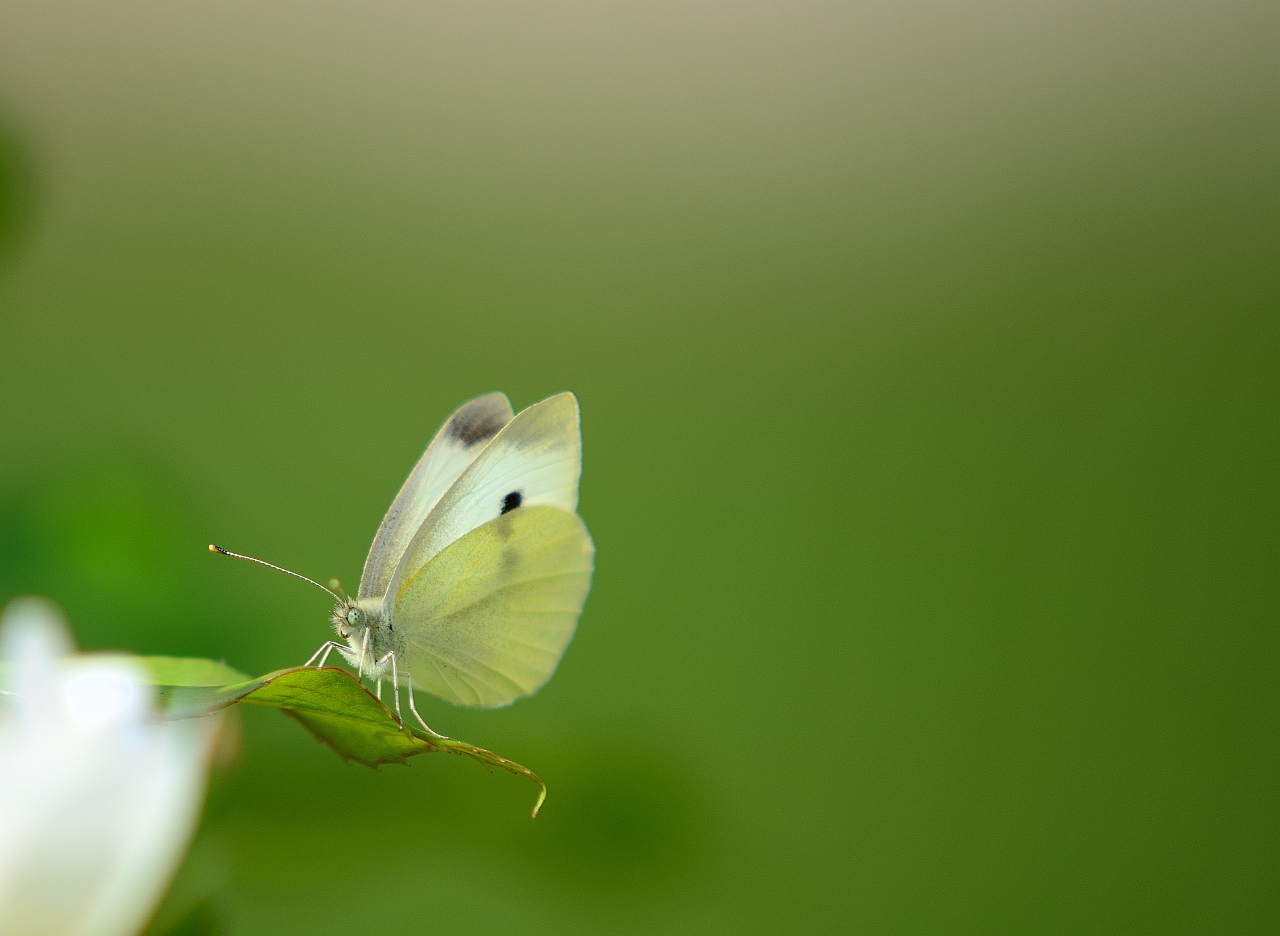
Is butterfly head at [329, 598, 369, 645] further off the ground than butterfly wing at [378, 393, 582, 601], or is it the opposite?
butterfly wing at [378, 393, 582, 601]

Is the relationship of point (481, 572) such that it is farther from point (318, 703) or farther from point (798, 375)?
point (798, 375)

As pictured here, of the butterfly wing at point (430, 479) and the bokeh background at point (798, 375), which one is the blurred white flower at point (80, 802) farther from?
the bokeh background at point (798, 375)

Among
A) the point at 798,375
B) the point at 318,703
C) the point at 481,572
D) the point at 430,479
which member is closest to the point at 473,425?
the point at 430,479

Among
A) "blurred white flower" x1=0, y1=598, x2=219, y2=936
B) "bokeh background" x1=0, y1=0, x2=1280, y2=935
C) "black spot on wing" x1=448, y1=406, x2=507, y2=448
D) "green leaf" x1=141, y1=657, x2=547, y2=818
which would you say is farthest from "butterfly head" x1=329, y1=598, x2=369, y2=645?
"bokeh background" x1=0, y1=0, x2=1280, y2=935

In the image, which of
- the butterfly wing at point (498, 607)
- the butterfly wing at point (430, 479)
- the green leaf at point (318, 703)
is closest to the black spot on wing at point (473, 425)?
the butterfly wing at point (430, 479)

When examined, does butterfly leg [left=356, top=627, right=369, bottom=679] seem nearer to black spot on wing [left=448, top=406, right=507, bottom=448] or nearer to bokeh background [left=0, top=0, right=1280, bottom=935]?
black spot on wing [left=448, top=406, right=507, bottom=448]

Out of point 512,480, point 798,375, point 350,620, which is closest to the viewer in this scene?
point 350,620
